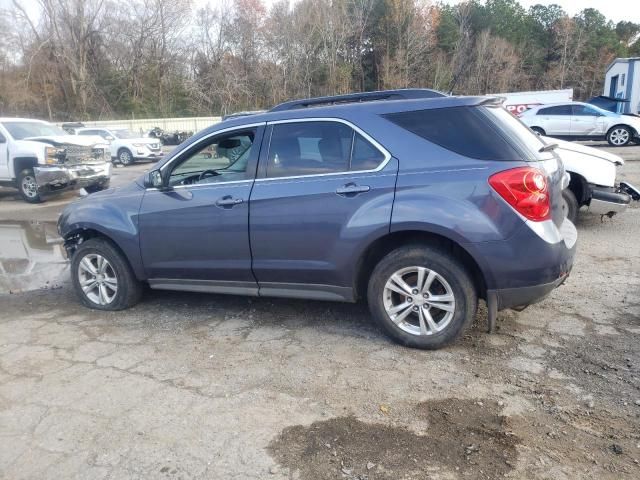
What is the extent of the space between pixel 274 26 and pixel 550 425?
49.1 metres

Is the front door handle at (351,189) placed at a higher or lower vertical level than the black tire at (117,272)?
higher

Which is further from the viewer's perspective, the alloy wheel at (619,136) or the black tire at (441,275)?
the alloy wheel at (619,136)

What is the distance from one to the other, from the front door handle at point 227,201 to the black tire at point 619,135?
60.4 feet

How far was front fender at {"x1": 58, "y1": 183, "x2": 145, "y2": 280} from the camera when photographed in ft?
15.6

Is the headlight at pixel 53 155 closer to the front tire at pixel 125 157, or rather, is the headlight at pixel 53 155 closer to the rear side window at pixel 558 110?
the front tire at pixel 125 157

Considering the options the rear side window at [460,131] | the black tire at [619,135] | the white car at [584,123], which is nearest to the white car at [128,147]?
the white car at [584,123]

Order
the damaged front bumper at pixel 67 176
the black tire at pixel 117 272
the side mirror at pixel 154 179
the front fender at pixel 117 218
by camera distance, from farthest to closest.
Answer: the damaged front bumper at pixel 67 176
the black tire at pixel 117 272
the front fender at pixel 117 218
the side mirror at pixel 154 179

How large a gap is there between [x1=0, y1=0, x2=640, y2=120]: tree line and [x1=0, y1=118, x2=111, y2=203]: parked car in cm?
3453

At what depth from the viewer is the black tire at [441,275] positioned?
12.1 ft

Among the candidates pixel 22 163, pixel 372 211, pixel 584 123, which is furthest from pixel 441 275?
pixel 584 123

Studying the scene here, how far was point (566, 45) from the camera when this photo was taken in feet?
173

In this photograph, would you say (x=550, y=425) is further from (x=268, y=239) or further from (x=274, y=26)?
(x=274, y=26)

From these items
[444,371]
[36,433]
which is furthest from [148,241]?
[444,371]

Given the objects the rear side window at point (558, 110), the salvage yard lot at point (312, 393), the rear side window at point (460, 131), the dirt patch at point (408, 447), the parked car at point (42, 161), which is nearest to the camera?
the dirt patch at point (408, 447)
